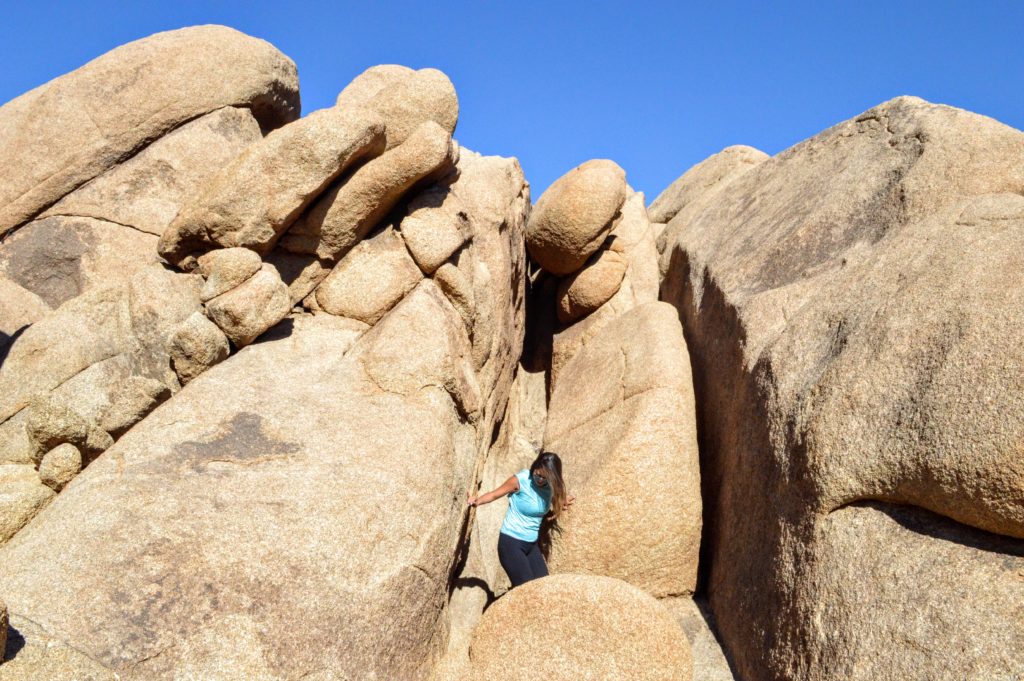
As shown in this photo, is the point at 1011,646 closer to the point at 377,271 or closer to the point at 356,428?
the point at 356,428

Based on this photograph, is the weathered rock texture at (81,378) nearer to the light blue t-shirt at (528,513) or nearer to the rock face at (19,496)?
the rock face at (19,496)

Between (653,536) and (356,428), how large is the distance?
239cm

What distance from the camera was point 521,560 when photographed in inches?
240

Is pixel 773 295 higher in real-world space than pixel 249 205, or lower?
higher

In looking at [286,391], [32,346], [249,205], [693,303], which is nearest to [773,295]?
[693,303]

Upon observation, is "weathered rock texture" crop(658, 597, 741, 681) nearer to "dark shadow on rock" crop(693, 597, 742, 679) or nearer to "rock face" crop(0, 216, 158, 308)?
"dark shadow on rock" crop(693, 597, 742, 679)

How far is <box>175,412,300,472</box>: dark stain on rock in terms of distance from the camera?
493 cm

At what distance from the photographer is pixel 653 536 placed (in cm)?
616

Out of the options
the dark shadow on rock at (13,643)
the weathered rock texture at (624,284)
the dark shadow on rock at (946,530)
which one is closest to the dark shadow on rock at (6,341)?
the dark shadow on rock at (13,643)

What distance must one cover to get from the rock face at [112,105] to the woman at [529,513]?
16.7 ft

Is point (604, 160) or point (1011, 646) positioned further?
point (604, 160)

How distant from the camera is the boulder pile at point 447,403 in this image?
400cm

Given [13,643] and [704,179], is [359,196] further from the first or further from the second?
[704,179]

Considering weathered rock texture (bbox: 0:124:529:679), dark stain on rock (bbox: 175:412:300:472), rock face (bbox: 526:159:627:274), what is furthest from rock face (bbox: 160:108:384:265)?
rock face (bbox: 526:159:627:274)
